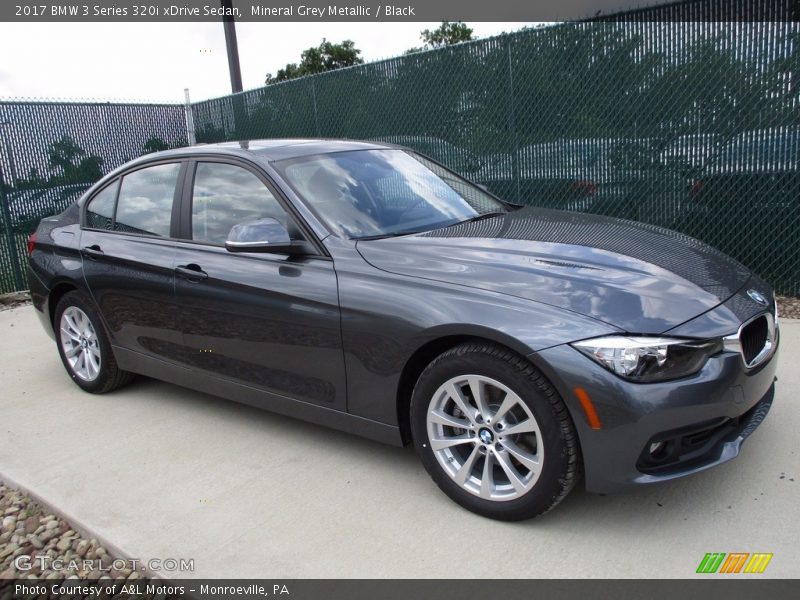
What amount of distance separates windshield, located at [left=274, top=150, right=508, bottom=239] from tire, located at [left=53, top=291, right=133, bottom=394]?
1.95 meters

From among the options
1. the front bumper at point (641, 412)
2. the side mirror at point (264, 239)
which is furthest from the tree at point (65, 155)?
the front bumper at point (641, 412)

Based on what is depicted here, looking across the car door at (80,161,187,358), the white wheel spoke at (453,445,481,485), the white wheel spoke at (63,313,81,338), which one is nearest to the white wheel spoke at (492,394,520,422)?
the white wheel spoke at (453,445,481,485)

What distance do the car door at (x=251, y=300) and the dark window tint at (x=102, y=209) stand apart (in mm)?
879

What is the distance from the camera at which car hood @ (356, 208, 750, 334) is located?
275cm

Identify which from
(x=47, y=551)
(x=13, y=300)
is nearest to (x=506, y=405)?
(x=47, y=551)

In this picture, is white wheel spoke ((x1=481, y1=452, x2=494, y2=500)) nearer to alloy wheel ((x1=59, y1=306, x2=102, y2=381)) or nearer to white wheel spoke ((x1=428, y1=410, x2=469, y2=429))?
white wheel spoke ((x1=428, y1=410, x2=469, y2=429))

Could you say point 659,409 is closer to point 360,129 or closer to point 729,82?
point 729,82

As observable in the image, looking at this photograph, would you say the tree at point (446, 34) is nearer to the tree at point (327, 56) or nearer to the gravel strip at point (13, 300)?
the tree at point (327, 56)

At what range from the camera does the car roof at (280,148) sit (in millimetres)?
3898

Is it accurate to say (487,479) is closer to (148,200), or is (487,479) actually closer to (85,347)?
(148,200)

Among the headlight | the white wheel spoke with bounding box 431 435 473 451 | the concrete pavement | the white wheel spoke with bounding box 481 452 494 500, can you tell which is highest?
the headlight

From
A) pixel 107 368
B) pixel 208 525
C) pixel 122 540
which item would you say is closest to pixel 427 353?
pixel 208 525

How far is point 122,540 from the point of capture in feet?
9.98

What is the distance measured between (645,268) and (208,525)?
2.29 metres
